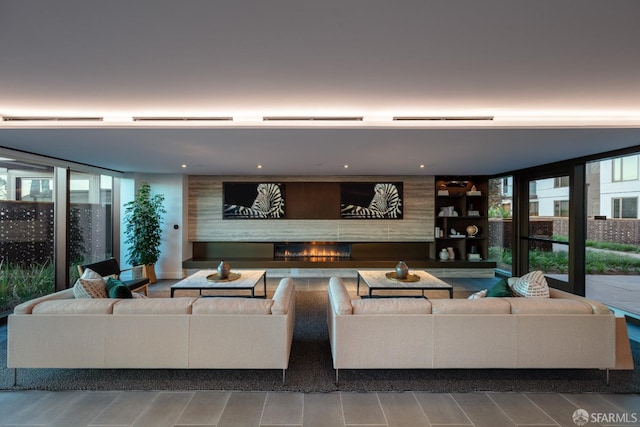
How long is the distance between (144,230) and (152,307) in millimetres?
3975

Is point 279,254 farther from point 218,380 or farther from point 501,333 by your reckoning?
point 501,333

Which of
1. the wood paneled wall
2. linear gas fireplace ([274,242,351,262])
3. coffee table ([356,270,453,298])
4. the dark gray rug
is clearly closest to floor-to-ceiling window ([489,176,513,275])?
the wood paneled wall

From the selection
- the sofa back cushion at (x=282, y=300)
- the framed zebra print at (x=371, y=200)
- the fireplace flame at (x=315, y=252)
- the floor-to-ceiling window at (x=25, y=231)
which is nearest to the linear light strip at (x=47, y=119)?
the floor-to-ceiling window at (x=25, y=231)

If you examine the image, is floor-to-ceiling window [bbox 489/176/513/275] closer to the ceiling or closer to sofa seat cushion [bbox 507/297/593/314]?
the ceiling

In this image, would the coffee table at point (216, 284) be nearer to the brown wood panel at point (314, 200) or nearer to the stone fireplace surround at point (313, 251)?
the stone fireplace surround at point (313, 251)

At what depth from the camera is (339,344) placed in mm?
2408

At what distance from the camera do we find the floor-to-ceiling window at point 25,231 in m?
4.05

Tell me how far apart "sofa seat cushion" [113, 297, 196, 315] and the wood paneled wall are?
4.21 meters

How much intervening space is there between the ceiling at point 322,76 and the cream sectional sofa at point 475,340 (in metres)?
1.87

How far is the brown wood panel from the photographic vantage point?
22.2ft

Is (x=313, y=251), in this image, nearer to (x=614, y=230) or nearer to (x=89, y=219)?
(x=89, y=219)

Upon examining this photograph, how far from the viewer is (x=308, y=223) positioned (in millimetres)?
6734

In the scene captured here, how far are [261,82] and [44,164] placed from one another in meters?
4.30

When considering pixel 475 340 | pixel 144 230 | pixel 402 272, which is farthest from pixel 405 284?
pixel 144 230
